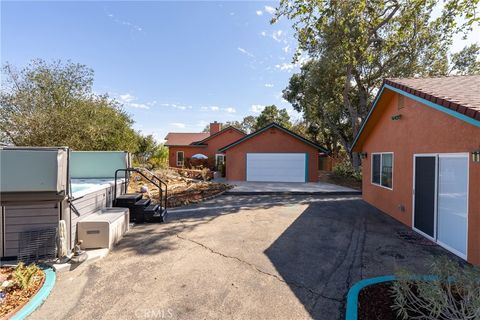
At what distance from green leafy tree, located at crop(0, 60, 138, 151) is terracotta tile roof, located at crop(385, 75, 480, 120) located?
49.2ft

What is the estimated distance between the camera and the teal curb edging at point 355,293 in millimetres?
2926

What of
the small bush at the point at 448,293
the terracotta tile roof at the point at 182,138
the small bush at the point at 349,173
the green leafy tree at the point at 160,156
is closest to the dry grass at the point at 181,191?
the small bush at the point at 448,293

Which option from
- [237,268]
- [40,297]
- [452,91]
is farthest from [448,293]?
[40,297]

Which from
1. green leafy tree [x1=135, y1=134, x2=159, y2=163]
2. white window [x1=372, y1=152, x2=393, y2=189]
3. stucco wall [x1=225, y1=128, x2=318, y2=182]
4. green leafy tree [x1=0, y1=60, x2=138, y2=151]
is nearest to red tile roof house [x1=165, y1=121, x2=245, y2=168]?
green leafy tree [x1=135, y1=134, x2=159, y2=163]

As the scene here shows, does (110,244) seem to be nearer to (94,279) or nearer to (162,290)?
(94,279)

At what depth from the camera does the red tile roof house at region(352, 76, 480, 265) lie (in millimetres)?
4570

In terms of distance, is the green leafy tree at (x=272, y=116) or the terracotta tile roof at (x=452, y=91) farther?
the green leafy tree at (x=272, y=116)

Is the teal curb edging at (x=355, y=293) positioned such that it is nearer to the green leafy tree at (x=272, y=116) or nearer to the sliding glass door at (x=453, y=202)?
the sliding glass door at (x=453, y=202)

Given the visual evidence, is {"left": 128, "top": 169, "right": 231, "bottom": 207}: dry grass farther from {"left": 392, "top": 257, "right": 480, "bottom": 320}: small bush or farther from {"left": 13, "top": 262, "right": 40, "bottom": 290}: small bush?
{"left": 392, "top": 257, "right": 480, "bottom": 320}: small bush

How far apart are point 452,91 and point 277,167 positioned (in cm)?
1225

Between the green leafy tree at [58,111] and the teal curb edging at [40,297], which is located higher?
the green leafy tree at [58,111]

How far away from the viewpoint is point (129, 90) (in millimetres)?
19094

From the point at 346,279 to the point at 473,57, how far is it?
22.4 metres

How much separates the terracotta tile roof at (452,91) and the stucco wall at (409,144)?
474mm
